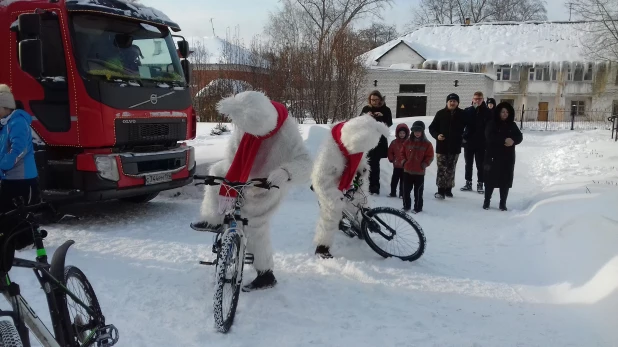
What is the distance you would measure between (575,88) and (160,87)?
41.1m

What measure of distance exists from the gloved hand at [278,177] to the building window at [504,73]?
39.1 m

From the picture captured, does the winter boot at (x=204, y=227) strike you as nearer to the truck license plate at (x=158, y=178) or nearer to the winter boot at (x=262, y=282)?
the winter boot at (x=262, y=282)

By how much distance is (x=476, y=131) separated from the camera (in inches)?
368

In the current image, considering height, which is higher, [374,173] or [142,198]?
[374,173]

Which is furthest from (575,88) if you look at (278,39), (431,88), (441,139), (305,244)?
(305,244)

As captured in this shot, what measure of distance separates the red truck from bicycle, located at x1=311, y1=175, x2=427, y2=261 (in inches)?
114

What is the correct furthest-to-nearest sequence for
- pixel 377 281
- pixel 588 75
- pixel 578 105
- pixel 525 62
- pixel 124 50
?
pixel 578 105 < pixel 588 75 < pixel 525 62 < pixel 124 50 < pixel 377 281

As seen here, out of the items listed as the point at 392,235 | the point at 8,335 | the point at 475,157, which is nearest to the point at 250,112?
the point at 8,335

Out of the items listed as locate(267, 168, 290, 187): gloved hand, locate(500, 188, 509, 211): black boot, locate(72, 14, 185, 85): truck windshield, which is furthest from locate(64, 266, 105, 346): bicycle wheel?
locate(500, 188, 509, 211): black boot

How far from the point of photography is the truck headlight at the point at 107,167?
241 inches

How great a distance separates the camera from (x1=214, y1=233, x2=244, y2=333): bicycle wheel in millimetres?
3662

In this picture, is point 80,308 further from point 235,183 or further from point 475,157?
point 475,157

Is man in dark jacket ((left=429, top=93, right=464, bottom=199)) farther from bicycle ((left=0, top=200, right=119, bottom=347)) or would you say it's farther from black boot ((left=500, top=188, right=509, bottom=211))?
bicycle ((left=0, top=200, right=119, bottom=347))

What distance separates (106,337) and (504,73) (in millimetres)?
41386
